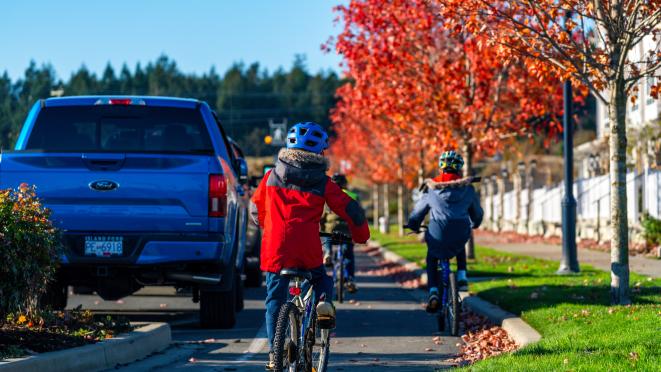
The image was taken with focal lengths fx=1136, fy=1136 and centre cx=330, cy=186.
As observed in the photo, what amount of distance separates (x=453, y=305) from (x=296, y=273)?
15.0ft

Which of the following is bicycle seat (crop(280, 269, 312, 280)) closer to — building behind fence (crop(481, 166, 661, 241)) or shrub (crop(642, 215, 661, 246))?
shrub (crop(642, 215, 661, 246))

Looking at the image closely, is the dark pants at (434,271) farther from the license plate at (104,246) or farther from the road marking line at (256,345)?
the license plate at (104,246)

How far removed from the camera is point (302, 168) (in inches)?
299

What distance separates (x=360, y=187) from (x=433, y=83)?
9939cm

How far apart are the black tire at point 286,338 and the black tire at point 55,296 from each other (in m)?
5.51

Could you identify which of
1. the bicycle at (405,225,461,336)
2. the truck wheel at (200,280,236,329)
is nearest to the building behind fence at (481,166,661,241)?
the bicycle at (405,225,461,336)

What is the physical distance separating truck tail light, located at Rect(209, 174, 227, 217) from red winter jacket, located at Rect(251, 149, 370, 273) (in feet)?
12.4

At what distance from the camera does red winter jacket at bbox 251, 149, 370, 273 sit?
748cm

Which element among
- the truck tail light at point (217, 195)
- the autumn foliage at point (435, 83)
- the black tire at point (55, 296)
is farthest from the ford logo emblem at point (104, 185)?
the autumn foliage at point (435, 83)

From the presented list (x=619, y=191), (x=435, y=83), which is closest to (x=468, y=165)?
(x=435, y=83)

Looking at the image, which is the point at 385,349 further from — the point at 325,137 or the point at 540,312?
the point at 325,137

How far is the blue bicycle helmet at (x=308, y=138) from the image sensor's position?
7641 mm

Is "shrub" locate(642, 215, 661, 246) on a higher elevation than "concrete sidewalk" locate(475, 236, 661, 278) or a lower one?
higher

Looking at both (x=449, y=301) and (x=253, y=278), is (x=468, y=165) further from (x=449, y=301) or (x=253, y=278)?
(x=449, y=301)
